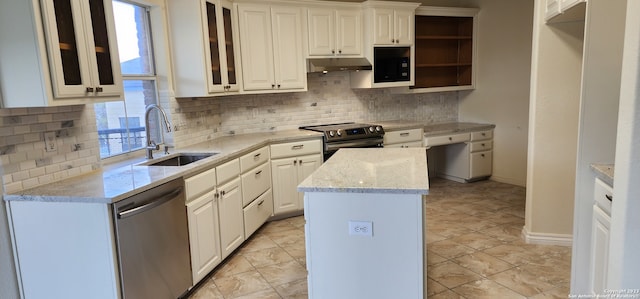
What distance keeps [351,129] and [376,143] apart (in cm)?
34

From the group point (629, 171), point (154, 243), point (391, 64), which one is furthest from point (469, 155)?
point (154, 243)

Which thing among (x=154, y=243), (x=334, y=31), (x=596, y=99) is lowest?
(x=154, y=243)

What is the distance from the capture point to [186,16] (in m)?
3.35

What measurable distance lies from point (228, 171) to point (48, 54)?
1470 mm

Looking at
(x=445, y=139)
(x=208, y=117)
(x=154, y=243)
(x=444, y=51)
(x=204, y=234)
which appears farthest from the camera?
(x=444, y=51)

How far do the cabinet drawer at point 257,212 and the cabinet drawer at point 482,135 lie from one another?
2.85 metres

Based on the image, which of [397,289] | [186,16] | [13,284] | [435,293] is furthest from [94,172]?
[435,293]

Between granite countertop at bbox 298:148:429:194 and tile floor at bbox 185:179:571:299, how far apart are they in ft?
2.84

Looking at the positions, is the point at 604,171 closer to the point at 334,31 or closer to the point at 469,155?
the point at 334,31

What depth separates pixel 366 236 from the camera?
77.7 inches

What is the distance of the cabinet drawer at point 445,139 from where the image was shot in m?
4.89

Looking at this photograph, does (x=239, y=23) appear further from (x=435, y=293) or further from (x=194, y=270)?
(x=435, y=293)

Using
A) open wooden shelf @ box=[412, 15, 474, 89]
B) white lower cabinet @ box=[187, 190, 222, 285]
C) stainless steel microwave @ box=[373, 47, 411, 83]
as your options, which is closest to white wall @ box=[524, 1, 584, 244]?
stainless steel microwave @ box=[373, 47, 411, 83]

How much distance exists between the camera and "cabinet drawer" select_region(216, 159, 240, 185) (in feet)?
9.78
